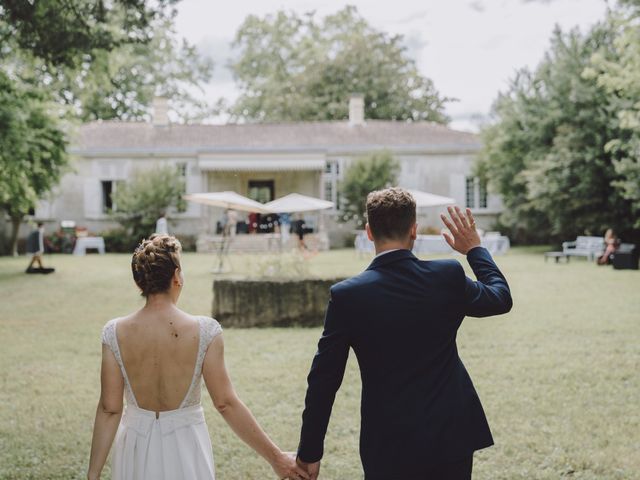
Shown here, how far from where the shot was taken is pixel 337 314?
8.30 feet

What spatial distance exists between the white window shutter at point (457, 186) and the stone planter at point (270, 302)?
76.4 ft

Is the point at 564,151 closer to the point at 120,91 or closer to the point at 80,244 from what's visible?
the point at 80,244

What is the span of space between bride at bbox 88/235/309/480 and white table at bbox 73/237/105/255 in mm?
27394

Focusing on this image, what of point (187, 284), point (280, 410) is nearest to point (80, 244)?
point (187, 284)

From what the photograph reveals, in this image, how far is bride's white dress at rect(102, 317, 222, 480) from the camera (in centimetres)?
279

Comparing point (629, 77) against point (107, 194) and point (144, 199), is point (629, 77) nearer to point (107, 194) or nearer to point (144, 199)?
point (144, 199)

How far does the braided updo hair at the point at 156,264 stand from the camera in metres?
2.76

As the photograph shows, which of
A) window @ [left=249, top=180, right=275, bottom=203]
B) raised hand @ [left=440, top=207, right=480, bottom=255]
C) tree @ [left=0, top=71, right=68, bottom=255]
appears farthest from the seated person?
raised hand @ [left=440, top=207, right=480, bottom=255]

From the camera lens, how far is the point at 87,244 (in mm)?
29031

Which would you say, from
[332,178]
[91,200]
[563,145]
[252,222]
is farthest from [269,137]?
[563,145]

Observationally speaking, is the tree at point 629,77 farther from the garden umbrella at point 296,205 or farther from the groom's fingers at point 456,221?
the groom's fingers at point 456,221

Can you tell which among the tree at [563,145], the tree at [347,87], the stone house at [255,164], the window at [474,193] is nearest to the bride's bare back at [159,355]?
the tree at [563,145]

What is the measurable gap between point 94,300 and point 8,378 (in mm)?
6679

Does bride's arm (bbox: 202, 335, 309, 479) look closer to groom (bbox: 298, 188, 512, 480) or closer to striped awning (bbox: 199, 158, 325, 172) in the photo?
groom (bbox: 298, 188, 512, 480)
